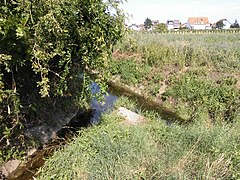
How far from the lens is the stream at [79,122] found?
5.05 meters

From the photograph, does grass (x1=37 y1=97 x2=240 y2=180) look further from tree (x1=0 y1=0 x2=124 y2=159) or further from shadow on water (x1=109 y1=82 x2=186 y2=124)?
shadow on water (x1=109 y1=82 x2=186 y2=124)

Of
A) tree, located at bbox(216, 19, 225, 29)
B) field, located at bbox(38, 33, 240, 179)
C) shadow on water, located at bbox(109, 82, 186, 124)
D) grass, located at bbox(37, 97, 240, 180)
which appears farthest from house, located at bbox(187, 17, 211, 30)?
grass, located at bbox(37, 97, 240, 180)

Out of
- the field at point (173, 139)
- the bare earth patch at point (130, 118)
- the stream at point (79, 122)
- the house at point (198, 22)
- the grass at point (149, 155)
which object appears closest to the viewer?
the grass at point (149, 155)

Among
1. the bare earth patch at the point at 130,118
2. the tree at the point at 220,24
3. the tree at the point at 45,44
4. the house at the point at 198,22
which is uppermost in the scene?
the house at the point at 198,22

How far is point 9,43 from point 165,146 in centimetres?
329

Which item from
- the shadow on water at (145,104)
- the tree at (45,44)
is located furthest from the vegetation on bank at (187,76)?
the tree at (45,44)

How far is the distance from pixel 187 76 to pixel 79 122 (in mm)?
4751

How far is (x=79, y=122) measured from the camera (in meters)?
7.12

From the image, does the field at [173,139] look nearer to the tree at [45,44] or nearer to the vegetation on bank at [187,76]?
the vegetation on bank at [187,76]

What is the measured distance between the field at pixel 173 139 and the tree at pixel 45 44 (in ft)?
2.95

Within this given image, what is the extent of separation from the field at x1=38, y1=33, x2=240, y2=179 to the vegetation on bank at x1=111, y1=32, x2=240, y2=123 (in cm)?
3

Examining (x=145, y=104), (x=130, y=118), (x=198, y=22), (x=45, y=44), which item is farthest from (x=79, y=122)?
(x=198, y=22)

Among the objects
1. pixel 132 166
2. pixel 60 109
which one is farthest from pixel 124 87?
pixel 132 166

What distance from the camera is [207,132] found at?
4602mm
